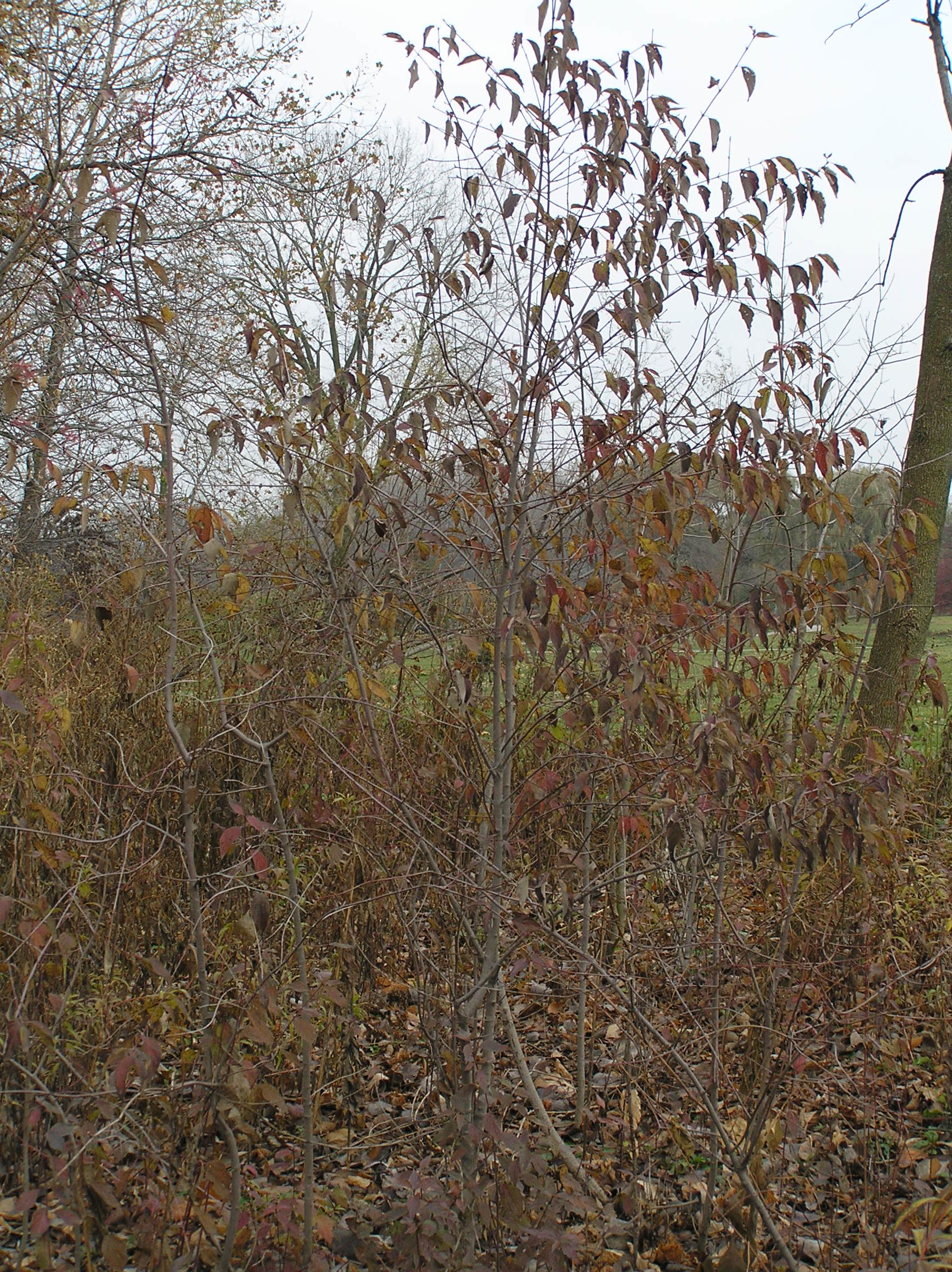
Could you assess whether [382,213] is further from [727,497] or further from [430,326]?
[727,497]

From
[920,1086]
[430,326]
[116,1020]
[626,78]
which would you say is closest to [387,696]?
[430,326]

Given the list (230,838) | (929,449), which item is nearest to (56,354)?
(929,449)

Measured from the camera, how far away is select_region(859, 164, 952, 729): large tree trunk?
551cm

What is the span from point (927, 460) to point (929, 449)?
2.5 inches

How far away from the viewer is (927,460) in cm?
567

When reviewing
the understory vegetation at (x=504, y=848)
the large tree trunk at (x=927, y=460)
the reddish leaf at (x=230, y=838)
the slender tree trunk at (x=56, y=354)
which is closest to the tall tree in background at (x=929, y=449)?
the large tree trunk at (x=927, y=460)

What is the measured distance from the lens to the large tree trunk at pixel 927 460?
5512 millimetres

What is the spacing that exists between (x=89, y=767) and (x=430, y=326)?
2406 millimetres

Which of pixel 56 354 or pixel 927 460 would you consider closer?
pixel 927 460

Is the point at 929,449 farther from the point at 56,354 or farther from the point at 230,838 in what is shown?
the point at 56,354

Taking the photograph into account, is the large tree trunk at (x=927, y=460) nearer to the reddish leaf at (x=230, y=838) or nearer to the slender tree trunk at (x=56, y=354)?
the reddish leaf at (x=230, y=838)

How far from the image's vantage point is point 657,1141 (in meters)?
2.92

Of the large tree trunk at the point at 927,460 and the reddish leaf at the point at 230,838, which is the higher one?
the large tree trunk at the point at 927,460

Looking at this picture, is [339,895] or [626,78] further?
[339,895]
